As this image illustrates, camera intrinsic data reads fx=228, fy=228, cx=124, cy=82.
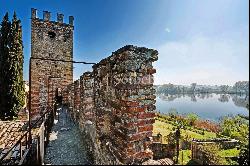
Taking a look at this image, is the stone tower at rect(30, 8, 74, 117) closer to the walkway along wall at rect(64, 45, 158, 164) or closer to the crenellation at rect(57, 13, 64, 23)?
the crenellation at rect(57, 13, 64, 23)

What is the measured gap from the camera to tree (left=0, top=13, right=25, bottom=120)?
1978 centimetres

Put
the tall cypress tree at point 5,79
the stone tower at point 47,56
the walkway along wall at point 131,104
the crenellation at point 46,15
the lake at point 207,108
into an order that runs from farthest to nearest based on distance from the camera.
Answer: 1. the lake at point 207,108
2. the tall cypress tree at point 5,79
3. the crenellation at point 46,15
4. the stone tower at point 47,56
5. the walkway along wall at point 131,104

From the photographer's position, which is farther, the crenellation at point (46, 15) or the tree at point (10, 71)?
the tree at point (10, 71)

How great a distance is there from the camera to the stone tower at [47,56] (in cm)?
1842

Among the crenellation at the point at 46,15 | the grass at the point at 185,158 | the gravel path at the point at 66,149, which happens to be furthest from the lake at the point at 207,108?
the crenellation at the point at 46,15

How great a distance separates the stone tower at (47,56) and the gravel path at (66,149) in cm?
1100

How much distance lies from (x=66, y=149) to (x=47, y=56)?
1431cm

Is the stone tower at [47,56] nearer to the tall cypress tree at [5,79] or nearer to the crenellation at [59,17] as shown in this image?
the crenellation at [59,17]

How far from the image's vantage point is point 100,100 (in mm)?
4066

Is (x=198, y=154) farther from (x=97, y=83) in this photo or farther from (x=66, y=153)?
(x=97, y=83)

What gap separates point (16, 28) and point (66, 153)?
18648 mm

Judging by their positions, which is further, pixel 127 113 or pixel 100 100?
pixel 100 100

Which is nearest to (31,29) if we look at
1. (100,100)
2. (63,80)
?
(63,80)

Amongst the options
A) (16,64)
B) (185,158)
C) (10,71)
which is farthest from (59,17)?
(185,158)
